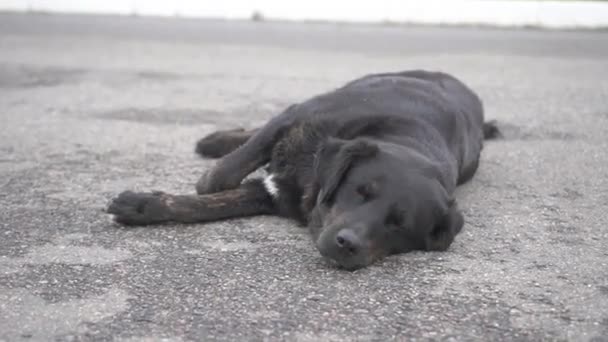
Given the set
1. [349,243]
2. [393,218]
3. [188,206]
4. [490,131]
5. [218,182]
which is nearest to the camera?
[349,243]

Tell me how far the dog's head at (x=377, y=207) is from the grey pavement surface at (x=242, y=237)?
10 centimetres

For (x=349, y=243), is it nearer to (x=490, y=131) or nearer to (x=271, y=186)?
(x=271, y=186)

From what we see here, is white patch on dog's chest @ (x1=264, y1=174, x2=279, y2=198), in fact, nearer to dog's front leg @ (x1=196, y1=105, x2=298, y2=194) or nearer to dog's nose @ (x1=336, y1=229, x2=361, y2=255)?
dog's front leg @ (x1=196, y1=105, x2=298, y2=194)

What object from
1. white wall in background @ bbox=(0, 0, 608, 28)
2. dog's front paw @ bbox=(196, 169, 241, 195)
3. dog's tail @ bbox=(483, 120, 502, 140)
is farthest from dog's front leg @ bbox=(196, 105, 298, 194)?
white wall in background @ bbox=(0, 0, 608, 28)


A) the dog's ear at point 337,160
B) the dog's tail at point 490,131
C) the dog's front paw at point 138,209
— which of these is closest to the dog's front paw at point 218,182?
the dog's front paw at point 138,209

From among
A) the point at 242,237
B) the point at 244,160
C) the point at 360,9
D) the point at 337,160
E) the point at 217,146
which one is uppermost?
the point at 337,160

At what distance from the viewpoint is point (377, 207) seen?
142 inches

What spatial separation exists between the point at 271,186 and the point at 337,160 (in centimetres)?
63

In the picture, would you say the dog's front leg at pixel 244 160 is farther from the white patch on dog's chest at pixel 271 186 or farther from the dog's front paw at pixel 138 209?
the dog's front paw at pixel 138 209

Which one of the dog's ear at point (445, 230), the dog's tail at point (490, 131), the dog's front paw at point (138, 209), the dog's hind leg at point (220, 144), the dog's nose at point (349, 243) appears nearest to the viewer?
the dog's nose at point (349, 243)

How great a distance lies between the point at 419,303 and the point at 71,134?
12.2ft

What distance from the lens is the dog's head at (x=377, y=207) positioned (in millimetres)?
3555

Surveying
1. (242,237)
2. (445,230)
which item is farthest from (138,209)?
(445,230)

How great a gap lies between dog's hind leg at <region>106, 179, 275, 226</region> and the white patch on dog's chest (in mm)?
22
